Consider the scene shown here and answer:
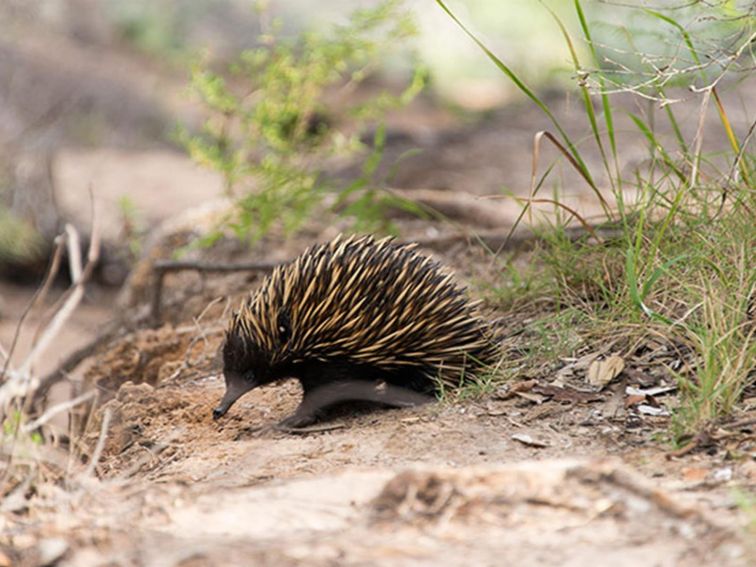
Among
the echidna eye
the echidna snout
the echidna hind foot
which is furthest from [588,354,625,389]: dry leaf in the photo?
the echidna snout

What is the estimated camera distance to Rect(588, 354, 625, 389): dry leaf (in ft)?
12.4

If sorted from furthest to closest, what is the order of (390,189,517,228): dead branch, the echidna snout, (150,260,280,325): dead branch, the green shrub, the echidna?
(390,189,517,228): dead branch, the green shrub, (150,260,280,325): dead branch, the echidna snout, the echidna

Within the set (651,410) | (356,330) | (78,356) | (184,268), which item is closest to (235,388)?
(356,330)

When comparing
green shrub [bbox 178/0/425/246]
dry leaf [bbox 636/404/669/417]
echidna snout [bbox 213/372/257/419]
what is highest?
green shrub [bbox 178/0/425/246]

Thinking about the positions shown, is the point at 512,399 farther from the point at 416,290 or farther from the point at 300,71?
the point at 300,71

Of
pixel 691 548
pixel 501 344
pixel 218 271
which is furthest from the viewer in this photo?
pixel 218 271

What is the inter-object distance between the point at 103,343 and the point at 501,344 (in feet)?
9.26

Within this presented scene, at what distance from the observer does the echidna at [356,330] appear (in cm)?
400

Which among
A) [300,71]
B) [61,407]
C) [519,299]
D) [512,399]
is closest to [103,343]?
[300,71]

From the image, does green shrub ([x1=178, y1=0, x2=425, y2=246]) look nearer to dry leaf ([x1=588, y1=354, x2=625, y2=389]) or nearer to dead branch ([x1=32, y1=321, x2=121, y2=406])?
dead branch ([x1=32, y1=321, x2=121, y2=406])

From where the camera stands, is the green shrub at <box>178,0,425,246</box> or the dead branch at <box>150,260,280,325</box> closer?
the dead branch at <box>150,260,280,325</box>

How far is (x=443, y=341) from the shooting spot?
13.2ft

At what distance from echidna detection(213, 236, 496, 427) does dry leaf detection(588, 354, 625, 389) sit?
438mm

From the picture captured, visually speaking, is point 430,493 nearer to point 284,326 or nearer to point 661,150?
point 284,326
